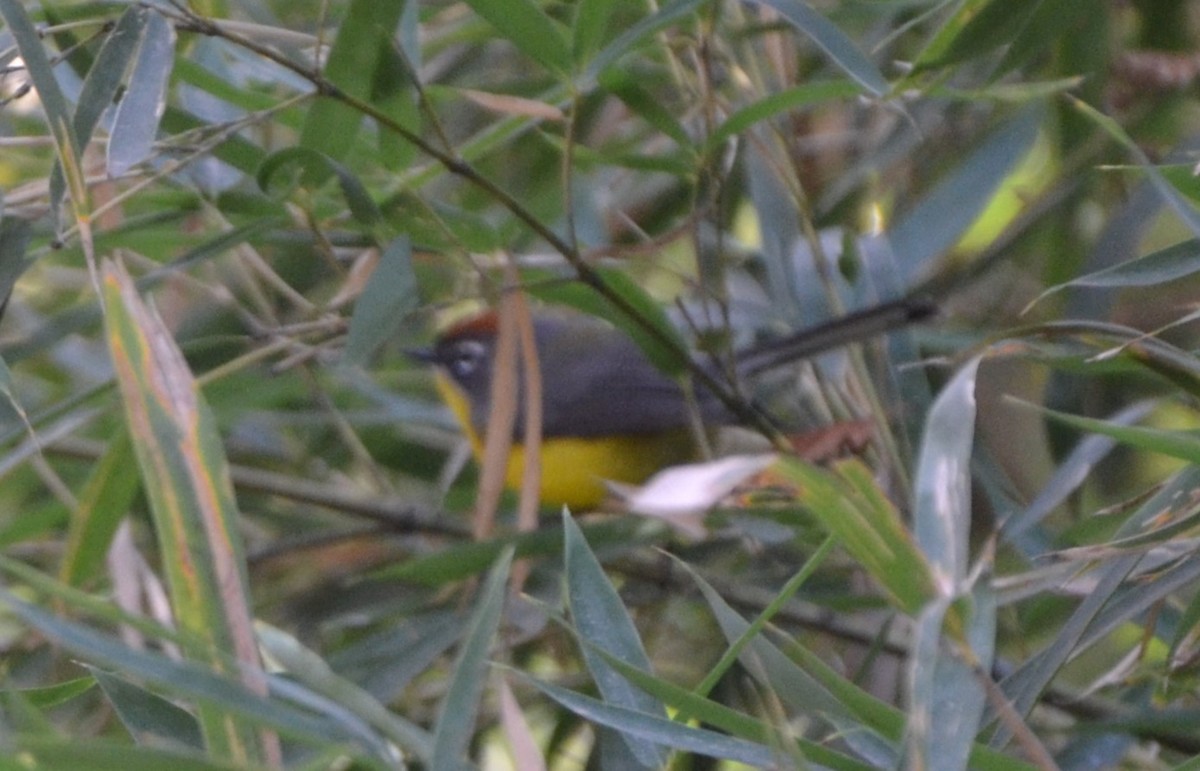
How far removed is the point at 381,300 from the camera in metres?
1.42

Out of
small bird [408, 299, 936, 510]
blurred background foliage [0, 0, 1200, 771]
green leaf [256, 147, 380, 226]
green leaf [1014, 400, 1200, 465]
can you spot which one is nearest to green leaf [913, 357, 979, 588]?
blurred background foliage [0, 0, 1200, 771]

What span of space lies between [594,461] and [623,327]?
5.01ft

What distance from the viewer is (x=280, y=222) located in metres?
1.51

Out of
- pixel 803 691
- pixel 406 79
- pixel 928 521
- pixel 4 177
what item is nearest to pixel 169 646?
pixel 406 79

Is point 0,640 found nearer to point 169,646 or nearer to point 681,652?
point 169,646

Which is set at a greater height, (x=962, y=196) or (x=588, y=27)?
(x=588, y=27)

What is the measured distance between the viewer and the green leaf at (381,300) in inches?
55.6

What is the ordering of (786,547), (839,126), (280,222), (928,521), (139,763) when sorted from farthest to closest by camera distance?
(839,126) < (786,547) < (280,222) < (928,521) < (139,763)

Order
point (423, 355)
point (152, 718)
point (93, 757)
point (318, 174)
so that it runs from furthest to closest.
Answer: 1. point (423, 355)
2. point (318, 174)
3. point (152, 718)
4. point (93, 757)

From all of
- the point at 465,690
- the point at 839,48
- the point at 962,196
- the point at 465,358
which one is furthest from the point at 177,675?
the point at 465,358

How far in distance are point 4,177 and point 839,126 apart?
52.3 inches

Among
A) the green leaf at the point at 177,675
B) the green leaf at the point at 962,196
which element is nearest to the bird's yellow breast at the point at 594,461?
the green leaf at the point at 962,196

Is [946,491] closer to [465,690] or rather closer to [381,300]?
[465,690]

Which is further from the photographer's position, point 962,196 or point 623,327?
point 962,196
